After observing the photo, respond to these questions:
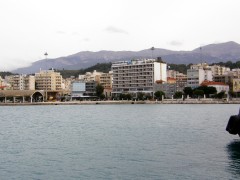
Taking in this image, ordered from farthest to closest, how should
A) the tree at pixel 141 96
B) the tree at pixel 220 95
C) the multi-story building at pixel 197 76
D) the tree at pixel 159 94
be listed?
the tree at pixel 141 96, the multi-story building at pixel 197 76, the tree at pixel 159 94, the tree at pixel 220 95

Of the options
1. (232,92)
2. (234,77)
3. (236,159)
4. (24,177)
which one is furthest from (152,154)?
(234,77)

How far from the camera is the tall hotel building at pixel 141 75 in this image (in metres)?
189

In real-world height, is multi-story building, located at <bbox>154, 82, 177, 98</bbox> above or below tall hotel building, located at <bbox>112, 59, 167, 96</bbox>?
below

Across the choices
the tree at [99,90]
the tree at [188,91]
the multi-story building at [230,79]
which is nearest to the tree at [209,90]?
the tree at [188,91]

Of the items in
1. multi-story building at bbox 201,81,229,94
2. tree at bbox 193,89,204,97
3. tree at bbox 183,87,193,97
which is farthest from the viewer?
multi-story building at bbox 201,81,229,94

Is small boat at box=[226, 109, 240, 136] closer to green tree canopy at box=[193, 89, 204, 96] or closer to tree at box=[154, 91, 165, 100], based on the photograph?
green tree canopy at box=[193, 89, 204, 96]

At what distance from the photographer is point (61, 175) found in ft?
76.6

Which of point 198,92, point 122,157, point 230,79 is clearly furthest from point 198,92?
point 122,157

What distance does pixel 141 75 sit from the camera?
19112cm

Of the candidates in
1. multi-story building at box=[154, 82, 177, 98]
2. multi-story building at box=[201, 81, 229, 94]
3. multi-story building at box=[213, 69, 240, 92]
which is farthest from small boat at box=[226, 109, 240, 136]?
multi-story building at box=[213, 69, 240, 92]

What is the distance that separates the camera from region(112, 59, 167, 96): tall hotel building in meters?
189

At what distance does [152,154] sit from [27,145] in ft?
42.3

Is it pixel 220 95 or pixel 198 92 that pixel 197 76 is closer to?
pixel 198 92

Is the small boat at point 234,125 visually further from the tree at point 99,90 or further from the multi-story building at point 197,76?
the tree at point 99,90
